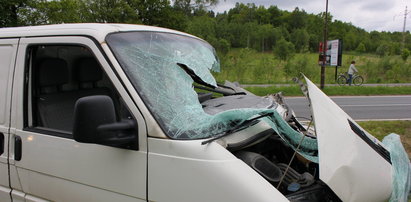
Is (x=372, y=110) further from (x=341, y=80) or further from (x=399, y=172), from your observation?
(x=341, y=80)

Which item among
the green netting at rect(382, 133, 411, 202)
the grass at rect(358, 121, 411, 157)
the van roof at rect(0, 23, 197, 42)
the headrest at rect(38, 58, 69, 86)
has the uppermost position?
the van roof at rect(0, 23, 197, 42)

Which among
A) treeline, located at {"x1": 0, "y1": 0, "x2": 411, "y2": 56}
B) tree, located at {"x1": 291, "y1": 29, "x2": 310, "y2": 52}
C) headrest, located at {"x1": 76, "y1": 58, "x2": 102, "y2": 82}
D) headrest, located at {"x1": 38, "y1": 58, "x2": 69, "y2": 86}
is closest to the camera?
headrest, located at {"x1": 38, "y1": 58, "x2": 69, "y2": 86}

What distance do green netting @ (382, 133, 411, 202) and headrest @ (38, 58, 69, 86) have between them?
8.31ft

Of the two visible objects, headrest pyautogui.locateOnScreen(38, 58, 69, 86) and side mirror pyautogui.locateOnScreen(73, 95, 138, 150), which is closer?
side mirror pyautogui.locateOnScreen(73, 95, 138, 150)

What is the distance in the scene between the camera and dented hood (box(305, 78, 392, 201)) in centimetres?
174

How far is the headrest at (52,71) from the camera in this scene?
2.64 meters

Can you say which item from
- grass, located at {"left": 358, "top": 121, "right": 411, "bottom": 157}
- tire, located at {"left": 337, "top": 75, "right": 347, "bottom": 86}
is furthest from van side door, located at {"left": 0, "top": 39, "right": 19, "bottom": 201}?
tire, located at {"left": 337, "top": 75, "right": 347, "bottom": 86}

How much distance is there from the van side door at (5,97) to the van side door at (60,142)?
0.25ft

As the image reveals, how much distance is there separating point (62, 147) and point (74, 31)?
753mm

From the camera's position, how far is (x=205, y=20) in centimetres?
6356

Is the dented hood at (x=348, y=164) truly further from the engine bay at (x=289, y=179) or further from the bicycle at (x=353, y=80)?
the bicycle at (x=353, y=80)

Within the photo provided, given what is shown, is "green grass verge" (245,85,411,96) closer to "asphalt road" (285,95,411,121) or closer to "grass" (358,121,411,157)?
"asphalt road" (285,95,411,121)

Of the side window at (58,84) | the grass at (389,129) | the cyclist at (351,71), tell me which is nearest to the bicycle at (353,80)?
the cyclist at (351,71)

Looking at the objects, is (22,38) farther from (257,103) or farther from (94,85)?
(257,103)
